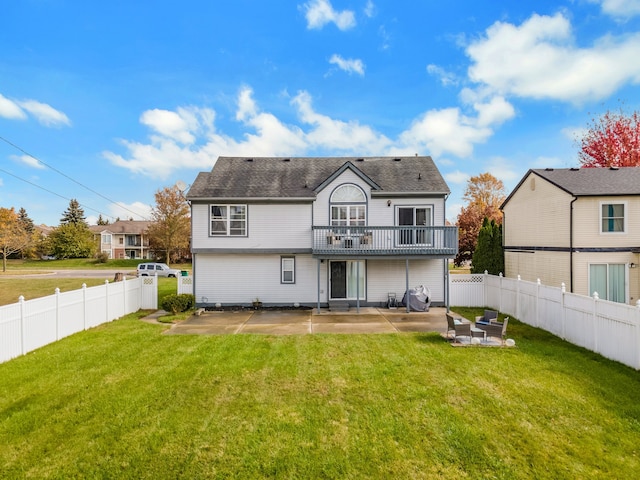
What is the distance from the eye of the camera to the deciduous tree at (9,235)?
37.6m

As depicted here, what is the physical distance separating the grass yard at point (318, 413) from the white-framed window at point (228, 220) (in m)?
7.32

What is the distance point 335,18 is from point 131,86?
14.7 metres

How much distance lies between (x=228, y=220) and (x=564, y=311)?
14.2 m

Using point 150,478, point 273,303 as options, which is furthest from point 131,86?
point 150,478

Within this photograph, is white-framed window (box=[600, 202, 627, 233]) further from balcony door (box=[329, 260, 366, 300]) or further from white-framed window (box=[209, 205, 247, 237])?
white-framed window (box=[209, 205, 247, 237])

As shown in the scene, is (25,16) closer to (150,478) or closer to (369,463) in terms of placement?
(150,478)

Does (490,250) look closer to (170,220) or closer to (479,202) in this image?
(479,202)

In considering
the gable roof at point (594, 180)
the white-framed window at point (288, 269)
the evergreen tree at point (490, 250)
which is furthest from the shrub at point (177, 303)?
the gable roof at point (594, 180)

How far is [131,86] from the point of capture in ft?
66.6

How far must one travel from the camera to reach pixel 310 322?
12.4m

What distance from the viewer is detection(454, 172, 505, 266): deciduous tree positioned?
31.0m

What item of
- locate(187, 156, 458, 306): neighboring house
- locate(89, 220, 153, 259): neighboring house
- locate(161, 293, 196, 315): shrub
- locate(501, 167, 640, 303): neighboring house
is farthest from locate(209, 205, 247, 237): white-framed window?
locate(89, 220, 153, 259): neighboring house

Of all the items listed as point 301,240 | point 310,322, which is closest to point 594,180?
point 301,240

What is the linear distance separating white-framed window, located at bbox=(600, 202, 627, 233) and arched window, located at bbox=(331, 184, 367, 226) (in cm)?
1124
